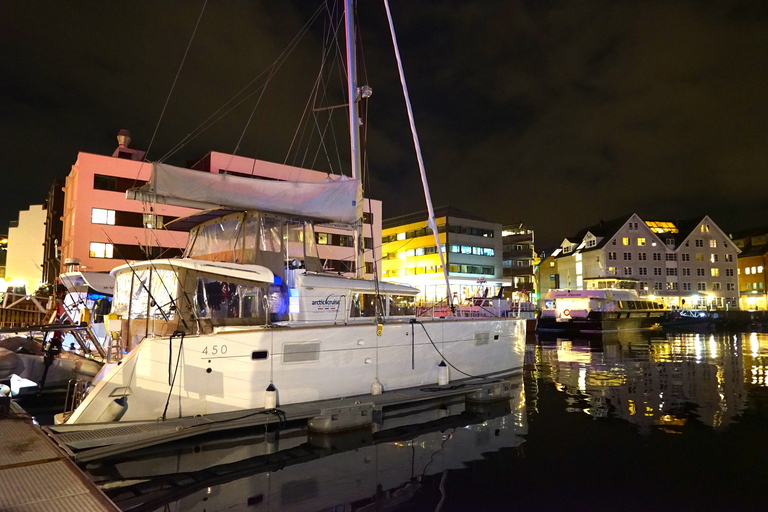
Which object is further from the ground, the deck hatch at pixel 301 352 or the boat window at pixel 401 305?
the boat window at pixel 401 305

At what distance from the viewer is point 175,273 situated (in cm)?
931

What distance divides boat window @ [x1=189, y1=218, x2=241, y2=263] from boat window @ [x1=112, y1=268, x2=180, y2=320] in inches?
61.7

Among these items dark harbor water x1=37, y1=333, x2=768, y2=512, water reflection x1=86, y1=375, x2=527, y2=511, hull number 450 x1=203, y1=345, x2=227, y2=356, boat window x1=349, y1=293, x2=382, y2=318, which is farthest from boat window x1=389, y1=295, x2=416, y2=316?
hull number 450 x1=203, y1=345, x2=227, y2=356

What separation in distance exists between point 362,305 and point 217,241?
363 cm

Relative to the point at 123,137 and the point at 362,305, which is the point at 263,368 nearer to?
the point at 362,305

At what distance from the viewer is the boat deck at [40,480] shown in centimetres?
488

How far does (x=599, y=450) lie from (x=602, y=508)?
8.66ft

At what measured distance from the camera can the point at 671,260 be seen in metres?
65.6

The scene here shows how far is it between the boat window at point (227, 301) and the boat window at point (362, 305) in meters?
2.17

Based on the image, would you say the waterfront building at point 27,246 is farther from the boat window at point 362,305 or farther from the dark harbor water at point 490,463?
the dark harbor water at point 490,463

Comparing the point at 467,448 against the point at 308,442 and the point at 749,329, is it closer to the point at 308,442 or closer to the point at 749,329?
the point at 308,442

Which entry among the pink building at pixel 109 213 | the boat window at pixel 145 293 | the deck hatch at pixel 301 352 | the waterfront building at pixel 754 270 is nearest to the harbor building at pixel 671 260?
the waterfront building at pixel 754 270

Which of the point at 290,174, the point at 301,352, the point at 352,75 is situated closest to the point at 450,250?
the point at 290,174

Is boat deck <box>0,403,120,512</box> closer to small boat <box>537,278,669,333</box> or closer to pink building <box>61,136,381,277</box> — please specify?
pink building <box>61,136,381,277</box>
